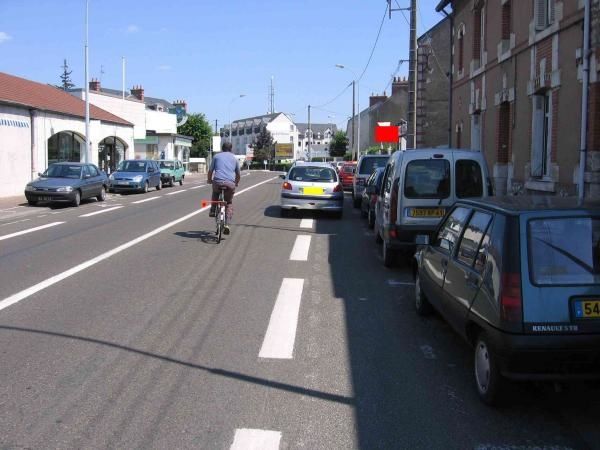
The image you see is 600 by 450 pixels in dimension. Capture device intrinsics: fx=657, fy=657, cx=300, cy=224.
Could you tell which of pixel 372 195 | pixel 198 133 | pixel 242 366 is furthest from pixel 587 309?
pixel 198 133

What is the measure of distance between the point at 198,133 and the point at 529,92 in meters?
72.1

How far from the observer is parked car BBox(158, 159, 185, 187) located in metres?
36.3

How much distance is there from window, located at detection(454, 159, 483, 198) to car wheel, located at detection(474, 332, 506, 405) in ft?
18.0

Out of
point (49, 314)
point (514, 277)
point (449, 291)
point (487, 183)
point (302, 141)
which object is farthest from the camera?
point (302, 141)

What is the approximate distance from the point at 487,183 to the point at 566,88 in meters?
4.58

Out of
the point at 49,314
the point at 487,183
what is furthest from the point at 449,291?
the point at 487,183

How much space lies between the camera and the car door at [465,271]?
4918 mm

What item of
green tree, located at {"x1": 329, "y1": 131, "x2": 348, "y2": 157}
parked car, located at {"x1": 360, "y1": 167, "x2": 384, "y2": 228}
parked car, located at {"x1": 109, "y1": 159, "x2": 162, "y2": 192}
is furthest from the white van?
green tree, located at {"x1": 329, "y1": 131, "x2": 348, "y2": 157}

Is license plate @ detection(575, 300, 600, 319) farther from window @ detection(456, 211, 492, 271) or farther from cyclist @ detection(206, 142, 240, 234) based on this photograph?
cyclist @ detection(206, 142, 240, 234)

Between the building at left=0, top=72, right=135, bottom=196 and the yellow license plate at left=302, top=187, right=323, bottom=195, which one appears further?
the building at left=0, top=72, right=135, bottom=196

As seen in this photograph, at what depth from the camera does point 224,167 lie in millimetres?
12570

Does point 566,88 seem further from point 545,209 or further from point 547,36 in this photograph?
point 545,209

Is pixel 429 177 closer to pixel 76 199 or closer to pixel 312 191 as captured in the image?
pixel 312 191

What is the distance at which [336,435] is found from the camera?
4008 millimetres
